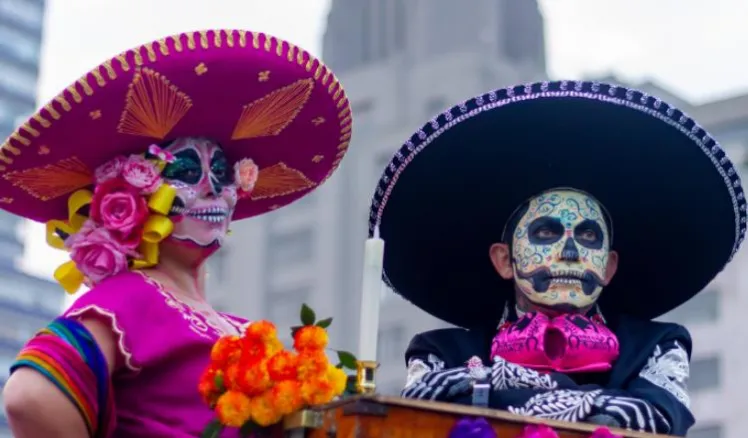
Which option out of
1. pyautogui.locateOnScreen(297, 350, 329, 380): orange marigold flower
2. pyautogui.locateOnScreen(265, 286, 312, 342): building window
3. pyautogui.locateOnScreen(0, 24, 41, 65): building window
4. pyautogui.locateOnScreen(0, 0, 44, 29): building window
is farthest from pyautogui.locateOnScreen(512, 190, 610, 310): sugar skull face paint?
pyautogui.locateOnScreen(0, 0, 44, 29): building window

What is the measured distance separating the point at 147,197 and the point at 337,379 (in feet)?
4.44

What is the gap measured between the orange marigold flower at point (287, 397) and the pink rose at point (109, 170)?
1.39 metres

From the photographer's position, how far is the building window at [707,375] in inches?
1623

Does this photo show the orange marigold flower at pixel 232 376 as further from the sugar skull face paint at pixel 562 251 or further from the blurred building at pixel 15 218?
Answer: the blurred building at pixel 15 218

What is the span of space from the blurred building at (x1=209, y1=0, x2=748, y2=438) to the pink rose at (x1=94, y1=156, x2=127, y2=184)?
43.3m

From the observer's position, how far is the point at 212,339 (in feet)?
16.1

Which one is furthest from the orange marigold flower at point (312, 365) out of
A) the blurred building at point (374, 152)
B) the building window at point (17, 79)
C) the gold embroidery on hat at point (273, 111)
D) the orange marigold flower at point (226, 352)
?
the building window at point (17, 79)

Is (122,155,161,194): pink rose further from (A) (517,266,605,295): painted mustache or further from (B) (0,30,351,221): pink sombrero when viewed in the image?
(A) (517,266,605,295): painted mustache

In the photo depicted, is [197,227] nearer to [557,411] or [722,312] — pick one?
[557,411]

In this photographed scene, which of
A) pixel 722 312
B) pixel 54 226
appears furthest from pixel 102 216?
pixel 722 312

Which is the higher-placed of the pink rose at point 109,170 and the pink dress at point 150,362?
the pink rose at point 109,170

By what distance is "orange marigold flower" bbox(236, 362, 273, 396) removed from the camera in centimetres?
407

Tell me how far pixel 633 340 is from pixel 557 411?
587 millimetres

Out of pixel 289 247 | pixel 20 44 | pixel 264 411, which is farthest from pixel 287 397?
pixel 20 44
